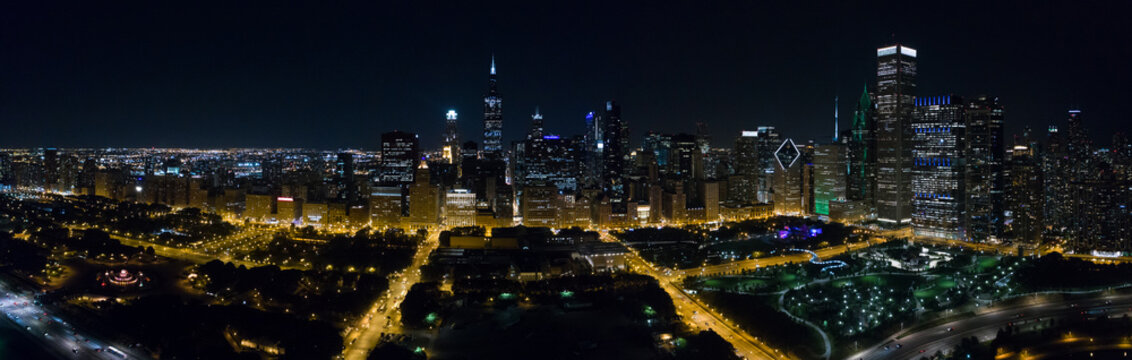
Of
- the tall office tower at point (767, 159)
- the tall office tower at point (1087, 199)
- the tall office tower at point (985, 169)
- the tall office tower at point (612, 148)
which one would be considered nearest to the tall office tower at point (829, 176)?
the tall office tower at point (767, 159)

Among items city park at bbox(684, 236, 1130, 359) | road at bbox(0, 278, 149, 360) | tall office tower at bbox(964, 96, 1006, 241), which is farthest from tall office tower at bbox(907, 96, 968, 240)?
road at bbox(0, 278, 149, 360)

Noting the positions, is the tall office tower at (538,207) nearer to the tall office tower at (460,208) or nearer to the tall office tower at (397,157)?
the tall office tower at (460,208)

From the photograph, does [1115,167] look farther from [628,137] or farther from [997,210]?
[628,137]

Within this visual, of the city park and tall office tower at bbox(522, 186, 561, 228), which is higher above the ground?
tall office tower at bbox(522, 186, 561, 228)

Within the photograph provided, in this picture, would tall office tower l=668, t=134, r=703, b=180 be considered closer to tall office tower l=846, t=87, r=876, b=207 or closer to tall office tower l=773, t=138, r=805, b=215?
tall office tower l=773, t=138, r=805, b=215

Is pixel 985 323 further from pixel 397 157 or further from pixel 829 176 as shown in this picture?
pixel 397 157

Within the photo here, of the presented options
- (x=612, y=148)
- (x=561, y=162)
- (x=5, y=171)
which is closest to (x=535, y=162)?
(x=561, y=162)
